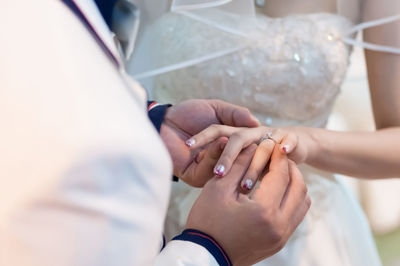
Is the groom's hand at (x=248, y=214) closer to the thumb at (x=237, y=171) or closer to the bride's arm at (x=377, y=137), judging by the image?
the thumb at (x=237, y=171)

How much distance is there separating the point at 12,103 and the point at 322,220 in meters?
0.67

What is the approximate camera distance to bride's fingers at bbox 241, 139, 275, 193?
0.50 metres

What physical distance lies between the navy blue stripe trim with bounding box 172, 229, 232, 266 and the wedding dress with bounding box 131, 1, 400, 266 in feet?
0.92

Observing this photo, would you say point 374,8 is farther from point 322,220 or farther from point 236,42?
point 322,220

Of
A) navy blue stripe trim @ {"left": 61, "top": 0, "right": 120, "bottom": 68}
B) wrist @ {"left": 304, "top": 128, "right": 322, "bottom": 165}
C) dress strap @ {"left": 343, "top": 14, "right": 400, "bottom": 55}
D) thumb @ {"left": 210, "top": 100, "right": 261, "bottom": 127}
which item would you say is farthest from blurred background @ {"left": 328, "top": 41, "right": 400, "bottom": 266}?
navy blue stripe trim @ {"left": 61, "top": 0, "right": 120, "bottom": 68}

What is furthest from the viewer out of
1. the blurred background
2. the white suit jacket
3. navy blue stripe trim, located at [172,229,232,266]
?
the blurred background

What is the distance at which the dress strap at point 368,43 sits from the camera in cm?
74

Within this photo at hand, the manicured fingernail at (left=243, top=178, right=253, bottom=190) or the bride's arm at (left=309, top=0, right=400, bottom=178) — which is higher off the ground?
the manicured fingernail at (left=243, top=178, right=253, bottom=190)

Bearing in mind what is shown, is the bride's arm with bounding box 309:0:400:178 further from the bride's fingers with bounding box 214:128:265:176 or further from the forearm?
the bride's fingers with bounding box 214:128:265:176

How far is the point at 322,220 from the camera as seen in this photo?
30.3 inches

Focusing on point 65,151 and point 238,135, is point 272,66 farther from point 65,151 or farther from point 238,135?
point 65,151

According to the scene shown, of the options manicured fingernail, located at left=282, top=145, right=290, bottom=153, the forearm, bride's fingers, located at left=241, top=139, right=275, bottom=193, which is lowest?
the forearm

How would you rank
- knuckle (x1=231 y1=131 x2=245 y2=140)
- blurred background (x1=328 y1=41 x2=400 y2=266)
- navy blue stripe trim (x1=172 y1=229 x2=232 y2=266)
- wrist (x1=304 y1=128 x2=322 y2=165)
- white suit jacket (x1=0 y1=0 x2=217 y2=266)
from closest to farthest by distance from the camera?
white suit jacket (x1=0 y1=0 x2=217 y2=266)
navy blue stripe trim (x1=172 y1=229 x2=232 y2=266)
knuckle (x1=231 y1=131 x2=245 y2=140)
wrist (x1=304 y1=128 x2=322 y2=165)
blurred background (x1=328 y1=41 x2=400 y2=266)

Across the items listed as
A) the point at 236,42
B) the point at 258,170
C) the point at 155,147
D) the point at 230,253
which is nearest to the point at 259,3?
the point at 236,42
